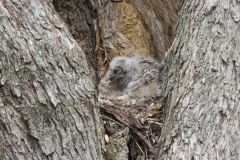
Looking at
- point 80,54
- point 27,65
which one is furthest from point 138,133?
point 27,65

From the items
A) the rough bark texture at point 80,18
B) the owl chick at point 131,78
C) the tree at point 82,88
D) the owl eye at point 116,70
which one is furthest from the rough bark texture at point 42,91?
the owl eye at point 116,70

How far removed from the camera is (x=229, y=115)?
3.13 metres

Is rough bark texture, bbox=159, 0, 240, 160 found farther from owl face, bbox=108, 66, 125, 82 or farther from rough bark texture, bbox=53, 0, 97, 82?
owl face, bbox=108, 66, 125, 82

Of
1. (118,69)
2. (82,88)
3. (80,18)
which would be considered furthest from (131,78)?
(82,88)

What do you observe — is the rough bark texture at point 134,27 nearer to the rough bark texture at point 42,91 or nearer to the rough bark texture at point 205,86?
the rough bark texture at point 205,86

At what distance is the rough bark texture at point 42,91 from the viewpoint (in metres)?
2.77

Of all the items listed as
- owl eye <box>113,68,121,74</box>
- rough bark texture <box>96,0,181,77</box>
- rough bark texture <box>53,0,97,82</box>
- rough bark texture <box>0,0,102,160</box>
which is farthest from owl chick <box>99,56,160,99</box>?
rough bark texture <box>0,0,102,160</box>

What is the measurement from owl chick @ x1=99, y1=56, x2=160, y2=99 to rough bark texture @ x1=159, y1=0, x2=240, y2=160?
149cm

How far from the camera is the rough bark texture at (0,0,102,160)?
277 cm

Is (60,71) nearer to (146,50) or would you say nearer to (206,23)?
(206,23)

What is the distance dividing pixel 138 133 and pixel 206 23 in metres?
0.91

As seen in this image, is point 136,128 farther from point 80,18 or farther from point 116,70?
point 116,70

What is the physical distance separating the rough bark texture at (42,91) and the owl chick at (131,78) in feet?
6.78

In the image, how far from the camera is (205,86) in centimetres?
321
